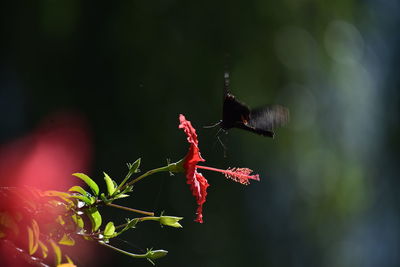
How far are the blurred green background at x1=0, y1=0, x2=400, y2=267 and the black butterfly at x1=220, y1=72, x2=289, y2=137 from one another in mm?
1877

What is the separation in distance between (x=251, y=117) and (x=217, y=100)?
251 cm

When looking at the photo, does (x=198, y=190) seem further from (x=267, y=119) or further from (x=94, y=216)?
(x=267, y=119)

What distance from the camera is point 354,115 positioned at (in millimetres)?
5082

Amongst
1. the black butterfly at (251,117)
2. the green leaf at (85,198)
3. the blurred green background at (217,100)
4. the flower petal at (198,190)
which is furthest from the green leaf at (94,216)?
the blurred green background at (217,100)

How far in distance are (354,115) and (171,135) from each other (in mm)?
2086

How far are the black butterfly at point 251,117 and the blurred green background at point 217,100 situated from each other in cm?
188

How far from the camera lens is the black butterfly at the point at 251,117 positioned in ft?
4.40

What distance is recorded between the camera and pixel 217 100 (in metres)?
3.88

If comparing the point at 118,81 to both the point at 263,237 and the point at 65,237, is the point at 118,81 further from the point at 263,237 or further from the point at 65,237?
the point at 65,237

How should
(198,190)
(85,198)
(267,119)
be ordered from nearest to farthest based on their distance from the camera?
1. (85,198)
2. (198,190)
3. (267,119)

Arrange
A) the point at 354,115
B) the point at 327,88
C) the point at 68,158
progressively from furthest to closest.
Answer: the point at 354,115
the point at 327,88
the point at 68,158

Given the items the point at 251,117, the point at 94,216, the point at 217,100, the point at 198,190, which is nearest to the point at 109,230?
the point at 94,216

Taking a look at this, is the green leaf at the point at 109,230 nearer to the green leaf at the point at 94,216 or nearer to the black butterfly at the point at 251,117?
the green leaf at the point at 94,216

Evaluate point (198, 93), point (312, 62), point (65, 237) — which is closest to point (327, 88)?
point (312, 62)
